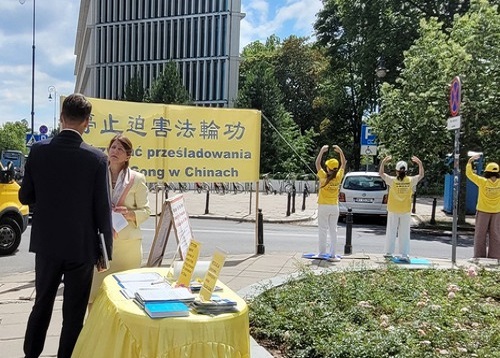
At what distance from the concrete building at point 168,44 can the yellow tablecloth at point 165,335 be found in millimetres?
58686

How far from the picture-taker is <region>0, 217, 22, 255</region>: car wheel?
9.62 metres

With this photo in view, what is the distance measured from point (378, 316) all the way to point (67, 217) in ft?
10.3

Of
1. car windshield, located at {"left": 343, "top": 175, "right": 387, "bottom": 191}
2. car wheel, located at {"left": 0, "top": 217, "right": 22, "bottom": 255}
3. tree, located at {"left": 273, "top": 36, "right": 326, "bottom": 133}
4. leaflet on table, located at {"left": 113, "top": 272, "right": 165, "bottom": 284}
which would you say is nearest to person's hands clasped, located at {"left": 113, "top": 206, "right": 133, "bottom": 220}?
leaflet on table, located at {"left": 113, "top": 272, "right": 165, "bottom": 284}

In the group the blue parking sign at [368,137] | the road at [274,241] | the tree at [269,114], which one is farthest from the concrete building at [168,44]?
the road at [274,241]

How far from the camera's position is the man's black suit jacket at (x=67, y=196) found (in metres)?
3.19

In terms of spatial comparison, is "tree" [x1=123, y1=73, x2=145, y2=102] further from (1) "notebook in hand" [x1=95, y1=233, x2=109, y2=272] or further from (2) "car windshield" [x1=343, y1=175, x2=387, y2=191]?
(1) "notebook in hand" [x1=95, y1=233, x2=109, y2=272]

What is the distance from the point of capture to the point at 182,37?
69.1 metres

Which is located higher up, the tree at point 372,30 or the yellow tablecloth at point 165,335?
the tree at point 372,30

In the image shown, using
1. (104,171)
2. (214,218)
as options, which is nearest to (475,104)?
(214,218)

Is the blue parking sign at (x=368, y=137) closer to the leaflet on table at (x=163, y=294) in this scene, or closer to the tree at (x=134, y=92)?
the leaflet on table at (x=163, y=294)

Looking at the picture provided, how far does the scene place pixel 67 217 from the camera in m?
3.19

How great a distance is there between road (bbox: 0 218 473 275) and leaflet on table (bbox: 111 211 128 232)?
16.0ft

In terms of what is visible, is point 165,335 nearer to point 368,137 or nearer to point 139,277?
point 139,277

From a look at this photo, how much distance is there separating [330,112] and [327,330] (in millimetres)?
45738
